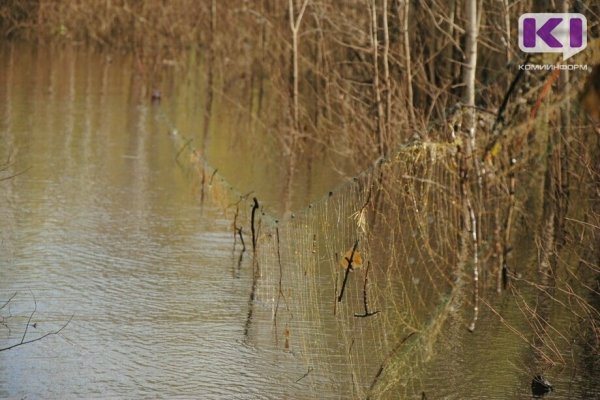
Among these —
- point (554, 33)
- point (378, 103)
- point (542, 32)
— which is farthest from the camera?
point (378, 103)

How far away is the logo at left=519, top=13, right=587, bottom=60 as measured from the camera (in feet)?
47.4

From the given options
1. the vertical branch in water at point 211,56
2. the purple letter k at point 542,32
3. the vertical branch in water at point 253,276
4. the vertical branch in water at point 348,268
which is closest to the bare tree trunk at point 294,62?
the vertical branch in water at point 211,56

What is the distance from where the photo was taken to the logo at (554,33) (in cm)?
1445

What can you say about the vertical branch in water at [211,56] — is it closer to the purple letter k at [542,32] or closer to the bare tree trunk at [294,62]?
the bare tree trunk at [294,62]

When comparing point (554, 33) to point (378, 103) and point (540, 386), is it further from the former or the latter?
point (540, 386)

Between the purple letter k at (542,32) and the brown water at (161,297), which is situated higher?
the purple letter k at (542,32)

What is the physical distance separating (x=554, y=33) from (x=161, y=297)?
5507 millimetres

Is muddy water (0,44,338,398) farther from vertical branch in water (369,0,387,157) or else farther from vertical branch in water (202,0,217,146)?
vertical branch in water (202,0,217,146)

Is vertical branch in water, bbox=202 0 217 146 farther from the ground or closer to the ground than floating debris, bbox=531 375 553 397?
farther from the ground

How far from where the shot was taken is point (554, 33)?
1548 cm

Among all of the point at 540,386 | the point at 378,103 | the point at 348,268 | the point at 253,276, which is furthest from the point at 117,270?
the point at 540,386

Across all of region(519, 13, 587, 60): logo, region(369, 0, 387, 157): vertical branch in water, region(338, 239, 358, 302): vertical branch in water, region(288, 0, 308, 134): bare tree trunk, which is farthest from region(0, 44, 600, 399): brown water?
region(519, 13, 587, 60): logo

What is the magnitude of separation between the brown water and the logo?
300cm

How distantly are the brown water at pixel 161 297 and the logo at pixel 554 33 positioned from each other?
300 centimetres
